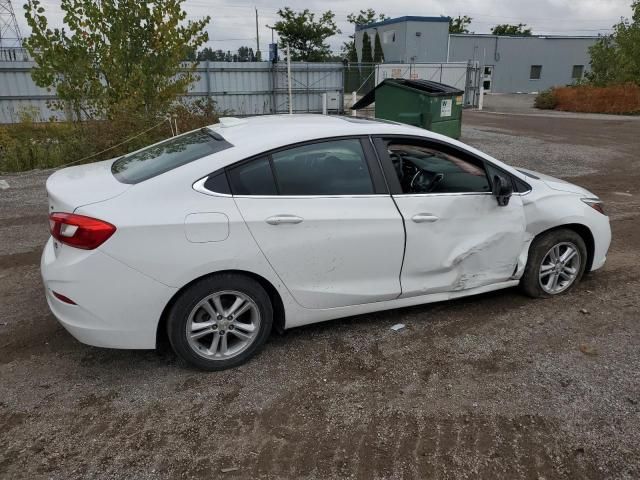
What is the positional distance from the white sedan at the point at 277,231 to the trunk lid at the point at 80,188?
0.05ft

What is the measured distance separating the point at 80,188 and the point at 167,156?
0.61m

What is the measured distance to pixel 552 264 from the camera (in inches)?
172

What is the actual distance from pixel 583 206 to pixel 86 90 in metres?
9.84

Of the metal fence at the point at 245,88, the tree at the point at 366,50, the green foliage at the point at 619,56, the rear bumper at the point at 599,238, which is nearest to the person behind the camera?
the rear bumper at the point at 599,238

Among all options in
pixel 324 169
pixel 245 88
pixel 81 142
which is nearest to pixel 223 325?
pixel 324 169

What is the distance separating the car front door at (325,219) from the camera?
3.26m

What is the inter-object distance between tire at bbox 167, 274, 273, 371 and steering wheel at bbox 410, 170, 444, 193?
55.3 inches

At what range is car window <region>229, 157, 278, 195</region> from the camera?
3240 mm

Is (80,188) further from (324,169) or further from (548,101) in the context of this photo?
(548,101)

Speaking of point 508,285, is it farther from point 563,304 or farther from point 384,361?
point 384,361

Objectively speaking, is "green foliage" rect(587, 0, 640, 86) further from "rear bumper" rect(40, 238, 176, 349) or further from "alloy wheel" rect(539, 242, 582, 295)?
"rear bumper" rect(40, 238, 176, 349)

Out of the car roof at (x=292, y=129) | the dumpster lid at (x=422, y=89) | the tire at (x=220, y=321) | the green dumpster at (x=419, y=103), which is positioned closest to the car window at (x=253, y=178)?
the car roof at (x=292, y=129)

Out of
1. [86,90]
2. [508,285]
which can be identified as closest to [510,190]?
[508,285]

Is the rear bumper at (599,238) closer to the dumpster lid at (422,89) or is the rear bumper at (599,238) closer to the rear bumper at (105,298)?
the rear bumper at (105,298)
